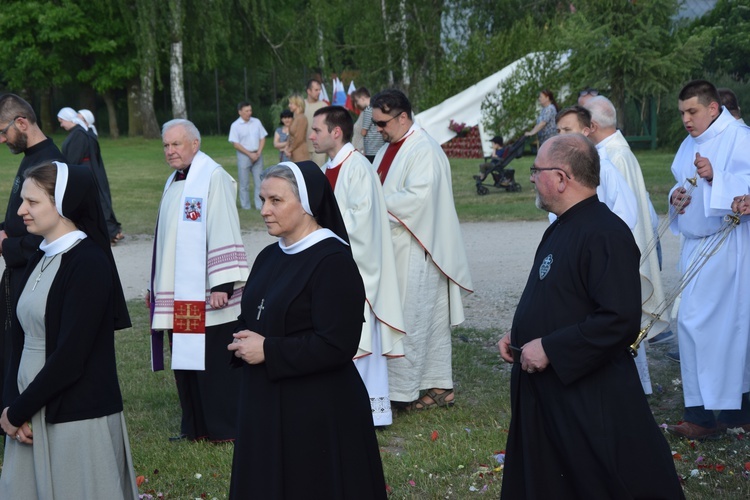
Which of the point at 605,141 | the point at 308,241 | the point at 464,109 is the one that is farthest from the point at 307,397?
the point at 464,109

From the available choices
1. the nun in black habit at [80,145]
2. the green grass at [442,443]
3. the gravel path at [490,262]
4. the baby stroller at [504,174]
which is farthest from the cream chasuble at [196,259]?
the baby stroller at [504,174]

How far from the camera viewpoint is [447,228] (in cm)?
712

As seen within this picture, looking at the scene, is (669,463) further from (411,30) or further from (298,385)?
(411,30)

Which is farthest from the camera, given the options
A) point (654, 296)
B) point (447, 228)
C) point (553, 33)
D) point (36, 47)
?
point (36, 47)

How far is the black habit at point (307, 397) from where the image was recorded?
3807 millimetres

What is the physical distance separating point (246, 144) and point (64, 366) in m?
14.1

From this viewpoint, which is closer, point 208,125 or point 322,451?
point 322,451

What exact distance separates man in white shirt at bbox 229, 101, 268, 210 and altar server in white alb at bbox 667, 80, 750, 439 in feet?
39.8

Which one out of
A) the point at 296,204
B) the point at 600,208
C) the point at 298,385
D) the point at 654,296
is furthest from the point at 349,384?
the point at 654,296

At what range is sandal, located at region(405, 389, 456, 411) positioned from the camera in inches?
281

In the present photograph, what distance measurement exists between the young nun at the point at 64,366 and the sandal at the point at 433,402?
309 centimetres

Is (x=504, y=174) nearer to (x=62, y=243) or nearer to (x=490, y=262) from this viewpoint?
(x=490, y=262)

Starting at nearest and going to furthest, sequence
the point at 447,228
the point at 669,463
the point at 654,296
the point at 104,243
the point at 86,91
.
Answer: the point at 669,463
the point at 104,243
the point at 654,296
the point at 447,228
the point at 86,91

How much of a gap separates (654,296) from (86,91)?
139 ft
